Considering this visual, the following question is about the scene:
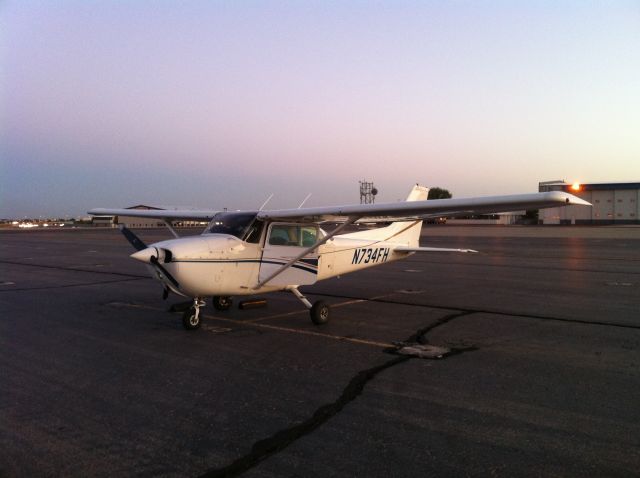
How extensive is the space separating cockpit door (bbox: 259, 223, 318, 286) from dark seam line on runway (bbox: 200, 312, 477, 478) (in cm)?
325

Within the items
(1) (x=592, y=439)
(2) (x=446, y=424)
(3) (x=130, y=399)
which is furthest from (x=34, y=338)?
(1) (x=592, y=439)

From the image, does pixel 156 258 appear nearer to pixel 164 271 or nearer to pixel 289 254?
pixel 164 271

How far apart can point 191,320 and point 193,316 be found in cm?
7

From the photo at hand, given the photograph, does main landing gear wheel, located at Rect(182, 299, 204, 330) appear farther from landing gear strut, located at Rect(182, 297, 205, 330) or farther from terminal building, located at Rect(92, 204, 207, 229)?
terminal building, located at Rect(92, 204, 207, 229)

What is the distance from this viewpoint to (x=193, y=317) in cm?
801

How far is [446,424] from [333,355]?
2.46m

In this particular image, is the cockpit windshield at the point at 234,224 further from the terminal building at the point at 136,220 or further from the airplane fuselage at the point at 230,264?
the terminal building at the point at 136,220

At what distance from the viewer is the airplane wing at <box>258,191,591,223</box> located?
6.11 m

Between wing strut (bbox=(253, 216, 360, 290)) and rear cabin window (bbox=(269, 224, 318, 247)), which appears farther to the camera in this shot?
rear cabin window (bbox=(269, 224, 318, 247))

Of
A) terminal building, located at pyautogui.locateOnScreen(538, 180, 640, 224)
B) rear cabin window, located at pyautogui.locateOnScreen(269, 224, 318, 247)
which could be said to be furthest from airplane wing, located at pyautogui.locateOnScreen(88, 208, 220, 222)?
terminal building, located at pyautogui.locateOnScreen(538, 180, 640, 224)

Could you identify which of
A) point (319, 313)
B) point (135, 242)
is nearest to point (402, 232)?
point (319, 313)

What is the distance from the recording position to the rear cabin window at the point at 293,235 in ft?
29.0

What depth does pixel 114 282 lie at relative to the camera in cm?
1462

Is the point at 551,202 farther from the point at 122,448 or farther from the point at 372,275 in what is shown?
the point at 372,275
